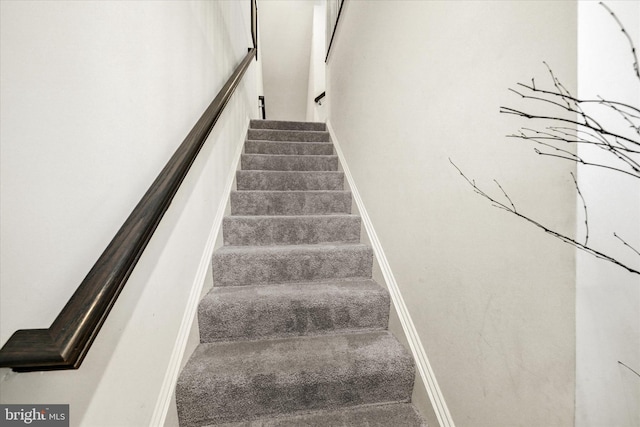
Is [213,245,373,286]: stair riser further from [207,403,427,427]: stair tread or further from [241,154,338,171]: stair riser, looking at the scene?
[241,154,338,171]: stair riser

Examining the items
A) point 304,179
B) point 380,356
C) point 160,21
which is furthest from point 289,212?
point 160,21

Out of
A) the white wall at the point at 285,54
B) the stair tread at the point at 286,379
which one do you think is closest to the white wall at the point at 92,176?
the stair tread at the point at 286,379

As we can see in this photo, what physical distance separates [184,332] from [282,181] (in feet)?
4.00

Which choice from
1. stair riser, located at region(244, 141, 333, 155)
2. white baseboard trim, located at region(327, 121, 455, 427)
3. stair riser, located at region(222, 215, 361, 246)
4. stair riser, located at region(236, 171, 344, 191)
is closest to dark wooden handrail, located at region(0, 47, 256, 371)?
stair riser, located at region(222, 215, 361, 246)

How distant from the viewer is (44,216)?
1.50ft

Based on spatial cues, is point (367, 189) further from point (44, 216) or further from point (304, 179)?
point (44, 216)

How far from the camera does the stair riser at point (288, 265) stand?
136 centimetres

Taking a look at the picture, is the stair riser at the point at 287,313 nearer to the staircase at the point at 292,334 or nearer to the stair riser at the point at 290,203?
the staircase at the point at 292,334

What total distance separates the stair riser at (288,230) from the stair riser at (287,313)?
390 mm

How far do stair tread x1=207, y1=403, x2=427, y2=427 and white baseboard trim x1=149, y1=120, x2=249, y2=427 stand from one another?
21cm

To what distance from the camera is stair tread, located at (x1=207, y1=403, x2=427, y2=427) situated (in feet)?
3.04

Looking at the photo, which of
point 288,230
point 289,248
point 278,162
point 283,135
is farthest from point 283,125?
point 289,248

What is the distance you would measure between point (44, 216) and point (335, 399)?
1.01 metres

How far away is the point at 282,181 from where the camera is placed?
6.53ft
